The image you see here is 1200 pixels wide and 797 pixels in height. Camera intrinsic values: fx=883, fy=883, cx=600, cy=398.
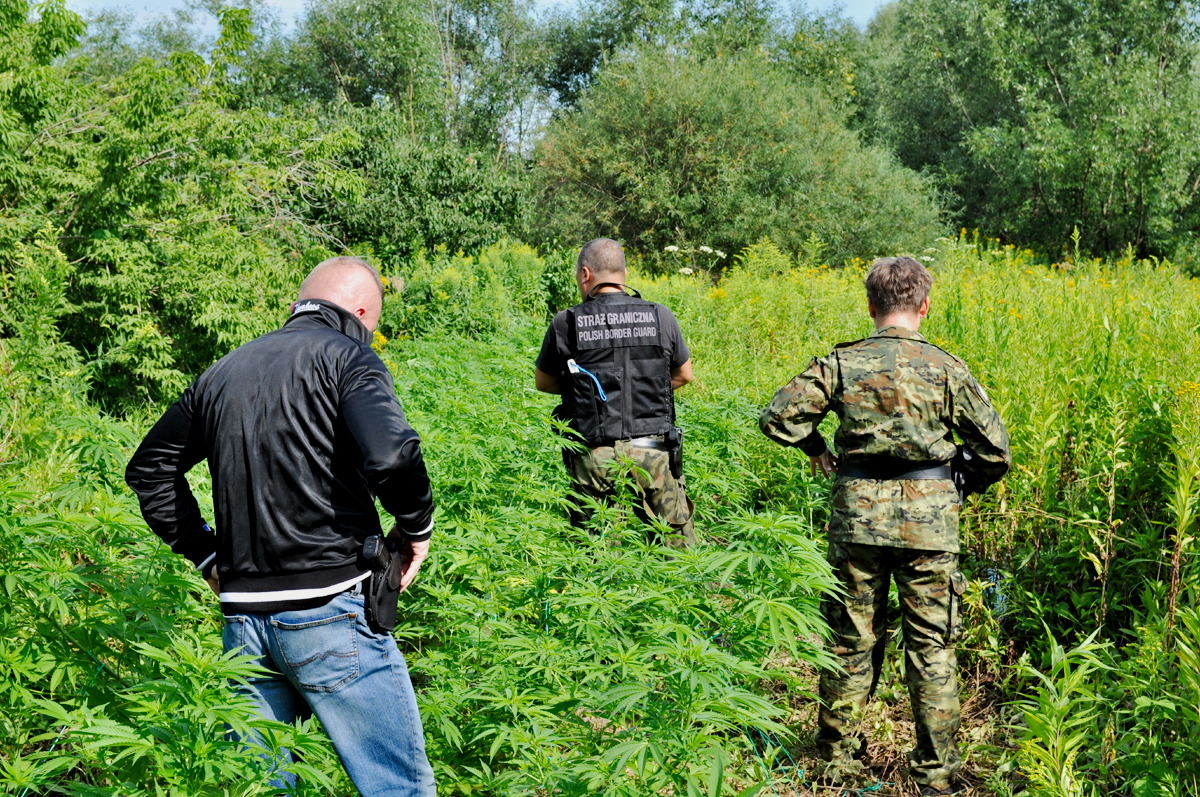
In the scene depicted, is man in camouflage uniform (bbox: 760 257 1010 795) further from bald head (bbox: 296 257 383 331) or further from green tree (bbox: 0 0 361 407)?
green tree (bbox: 0 0 361 407)

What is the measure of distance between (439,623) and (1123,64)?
20796 mm

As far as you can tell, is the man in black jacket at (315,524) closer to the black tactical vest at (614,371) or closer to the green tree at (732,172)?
the black tactical vest at (614,371)

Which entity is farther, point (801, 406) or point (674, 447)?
point (674, 447)

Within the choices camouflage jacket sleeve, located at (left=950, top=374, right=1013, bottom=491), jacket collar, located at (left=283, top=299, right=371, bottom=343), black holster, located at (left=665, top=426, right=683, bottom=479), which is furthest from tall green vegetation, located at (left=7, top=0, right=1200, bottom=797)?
jacket collar, located at (left=283, top=299, right=371, bottom=343)

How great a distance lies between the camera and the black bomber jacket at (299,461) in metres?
2.29

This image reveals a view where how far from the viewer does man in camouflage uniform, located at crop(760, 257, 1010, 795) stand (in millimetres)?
3396

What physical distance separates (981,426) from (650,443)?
5.42 ft

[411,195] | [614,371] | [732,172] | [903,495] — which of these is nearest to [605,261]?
[614,371]

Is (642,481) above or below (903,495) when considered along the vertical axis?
below

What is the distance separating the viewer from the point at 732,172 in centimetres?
2038

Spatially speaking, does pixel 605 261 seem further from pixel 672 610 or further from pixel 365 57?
pixel 365 57

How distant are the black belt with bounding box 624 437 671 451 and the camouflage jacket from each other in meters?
1.19

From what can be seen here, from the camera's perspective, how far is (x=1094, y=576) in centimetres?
415

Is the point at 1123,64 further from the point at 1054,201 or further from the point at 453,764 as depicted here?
the point at 453,764
